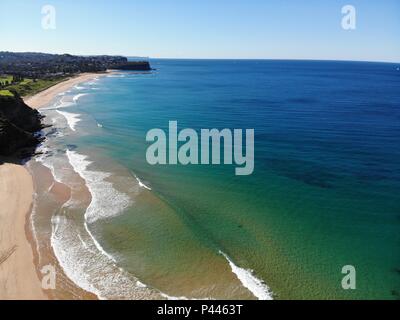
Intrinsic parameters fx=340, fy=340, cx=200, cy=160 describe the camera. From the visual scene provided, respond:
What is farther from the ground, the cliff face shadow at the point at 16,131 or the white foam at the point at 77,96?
the white foam at the point at 77,96

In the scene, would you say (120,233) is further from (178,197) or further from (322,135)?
(322,135)

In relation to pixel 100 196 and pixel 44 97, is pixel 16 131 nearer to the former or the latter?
pixel 100 196

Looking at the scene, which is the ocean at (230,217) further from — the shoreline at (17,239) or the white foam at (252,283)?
the shoreline at (17,239)

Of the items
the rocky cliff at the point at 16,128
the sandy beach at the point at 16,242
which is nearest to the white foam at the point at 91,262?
the sandy beach at the point at 16,242

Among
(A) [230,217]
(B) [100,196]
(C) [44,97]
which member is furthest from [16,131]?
(C) [44,97]

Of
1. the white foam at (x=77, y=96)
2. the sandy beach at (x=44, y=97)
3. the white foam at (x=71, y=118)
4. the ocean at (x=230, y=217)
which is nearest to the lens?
the ocean at (x=230, y=217)

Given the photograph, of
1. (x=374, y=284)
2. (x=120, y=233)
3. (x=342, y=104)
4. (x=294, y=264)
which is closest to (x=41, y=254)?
(x=120, y=233)
